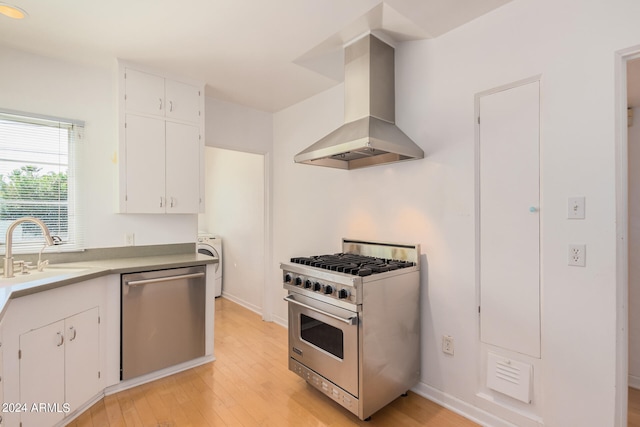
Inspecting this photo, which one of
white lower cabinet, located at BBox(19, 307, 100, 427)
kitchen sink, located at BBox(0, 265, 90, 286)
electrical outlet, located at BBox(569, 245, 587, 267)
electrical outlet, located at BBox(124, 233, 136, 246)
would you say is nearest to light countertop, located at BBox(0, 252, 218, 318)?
kitchen sink, located at BBox(0, 265, 90, 286)

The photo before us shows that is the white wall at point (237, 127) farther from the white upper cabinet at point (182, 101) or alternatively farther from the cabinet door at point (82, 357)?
the cabinet door at point (82, 357)

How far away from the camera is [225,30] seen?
221cm

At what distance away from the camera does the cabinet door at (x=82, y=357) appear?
2037mm

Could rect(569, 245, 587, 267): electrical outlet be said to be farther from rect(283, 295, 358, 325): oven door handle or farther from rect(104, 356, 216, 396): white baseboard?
rect(104, 356, 216, 396): white baseboard

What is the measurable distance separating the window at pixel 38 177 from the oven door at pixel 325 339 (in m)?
2.03

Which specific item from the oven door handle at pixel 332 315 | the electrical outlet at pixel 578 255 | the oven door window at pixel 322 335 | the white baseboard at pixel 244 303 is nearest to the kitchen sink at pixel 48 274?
the oven door handle at pixel 332 315

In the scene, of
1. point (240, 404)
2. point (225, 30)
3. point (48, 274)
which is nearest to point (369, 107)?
point (225, 30)

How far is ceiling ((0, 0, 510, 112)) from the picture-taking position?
1948 mm

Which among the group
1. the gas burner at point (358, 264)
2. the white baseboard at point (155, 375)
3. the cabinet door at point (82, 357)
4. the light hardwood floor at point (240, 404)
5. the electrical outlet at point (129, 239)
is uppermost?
the electrical outlet at point (129, 239)

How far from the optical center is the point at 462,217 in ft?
7.06

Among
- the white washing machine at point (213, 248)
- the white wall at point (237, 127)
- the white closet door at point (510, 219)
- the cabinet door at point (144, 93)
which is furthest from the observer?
the white washing machine at point (213, 248)

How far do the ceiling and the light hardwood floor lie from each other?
8.63 ft

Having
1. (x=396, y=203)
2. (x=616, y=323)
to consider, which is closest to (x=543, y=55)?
(x=396, y=203)

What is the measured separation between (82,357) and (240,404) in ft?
3.68
